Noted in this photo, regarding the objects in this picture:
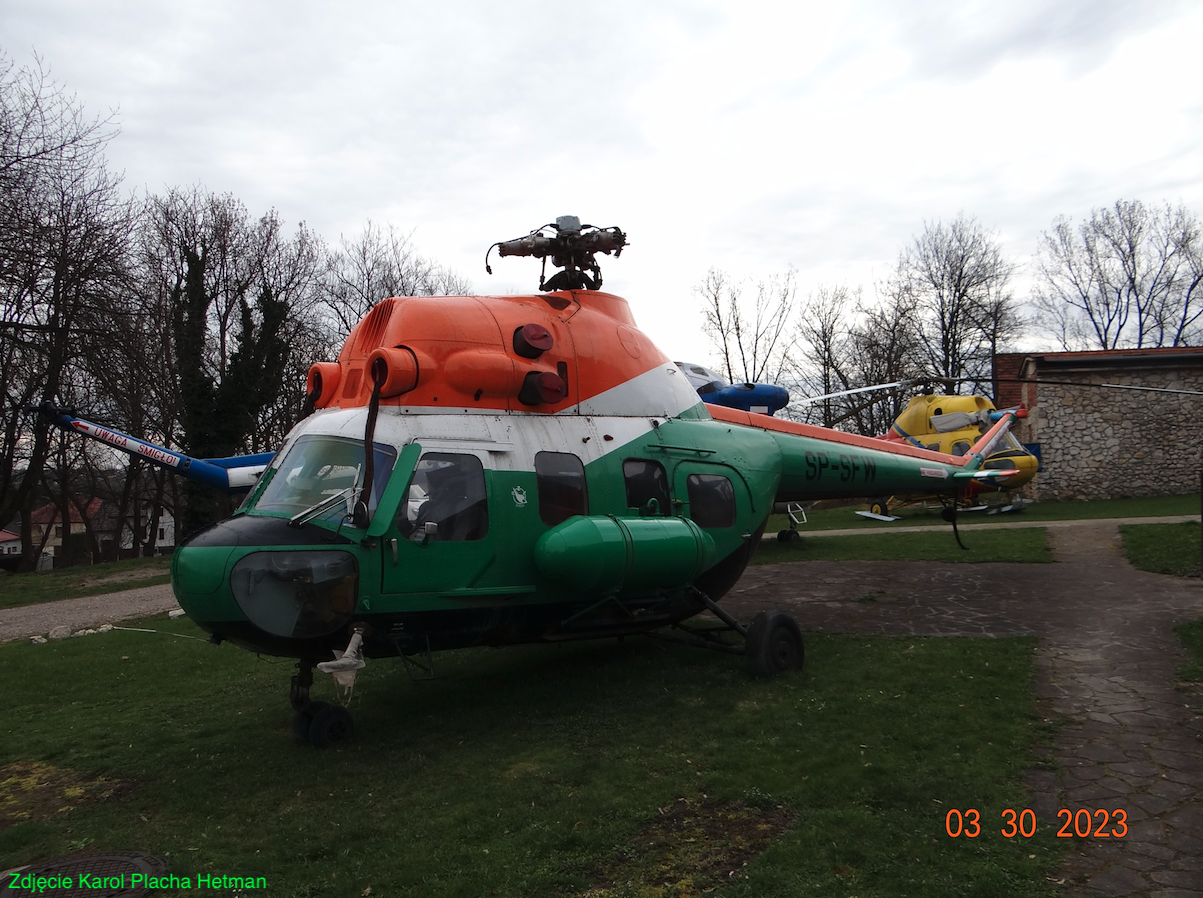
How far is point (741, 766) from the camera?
5.98 m

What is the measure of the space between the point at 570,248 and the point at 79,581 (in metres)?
17.3

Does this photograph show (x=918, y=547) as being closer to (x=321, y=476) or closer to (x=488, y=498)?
(x=488, y=498)

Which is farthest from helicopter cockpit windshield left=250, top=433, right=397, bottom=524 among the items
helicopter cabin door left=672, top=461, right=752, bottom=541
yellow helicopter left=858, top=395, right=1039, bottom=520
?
yellow helicopter left=858, top=395, right=1039, bottom=520

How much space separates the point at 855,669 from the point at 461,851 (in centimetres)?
491

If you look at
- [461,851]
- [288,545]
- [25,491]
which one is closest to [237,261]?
[25,491]

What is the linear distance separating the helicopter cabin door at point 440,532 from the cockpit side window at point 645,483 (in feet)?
5.32

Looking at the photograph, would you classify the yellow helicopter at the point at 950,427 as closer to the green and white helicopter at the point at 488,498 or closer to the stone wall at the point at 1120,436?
the stone wall at the point at 1120,436

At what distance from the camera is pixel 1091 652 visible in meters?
8.48

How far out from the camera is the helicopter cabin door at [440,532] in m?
6.42

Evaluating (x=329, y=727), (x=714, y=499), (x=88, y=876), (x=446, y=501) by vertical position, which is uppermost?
(x=446, y=501)

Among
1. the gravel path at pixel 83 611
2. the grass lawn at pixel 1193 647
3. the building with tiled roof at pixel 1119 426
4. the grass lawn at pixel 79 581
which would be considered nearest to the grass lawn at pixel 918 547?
the grass lawn at pixel 1193 647

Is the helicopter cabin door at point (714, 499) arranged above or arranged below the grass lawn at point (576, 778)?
above

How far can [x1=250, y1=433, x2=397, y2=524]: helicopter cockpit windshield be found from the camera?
641 centimetres

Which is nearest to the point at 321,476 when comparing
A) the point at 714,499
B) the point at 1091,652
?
the point at 714,499
